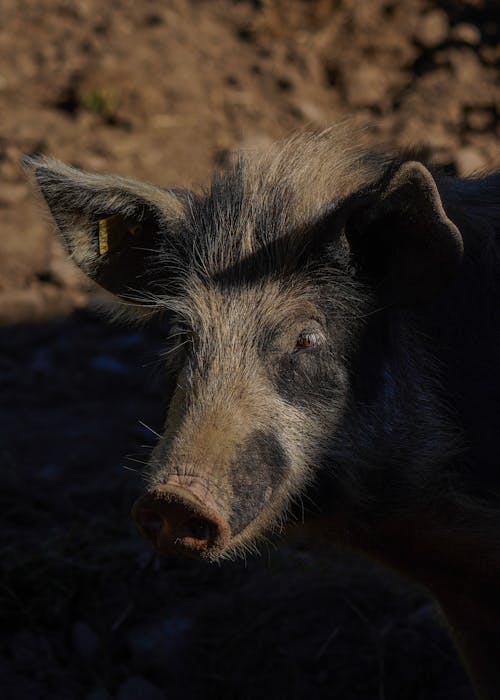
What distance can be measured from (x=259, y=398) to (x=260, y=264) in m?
0.38

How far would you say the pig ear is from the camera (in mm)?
2354

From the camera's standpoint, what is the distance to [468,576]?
2.76m

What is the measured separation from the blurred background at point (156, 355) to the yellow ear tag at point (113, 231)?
36cm

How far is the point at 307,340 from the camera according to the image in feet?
8.41

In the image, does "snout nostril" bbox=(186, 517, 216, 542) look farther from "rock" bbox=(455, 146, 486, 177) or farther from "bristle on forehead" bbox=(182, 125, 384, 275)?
"rock" bbox=(455, 146, 486, 177)

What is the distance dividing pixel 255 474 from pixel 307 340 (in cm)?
40

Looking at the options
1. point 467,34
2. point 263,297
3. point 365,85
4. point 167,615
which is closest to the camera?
point 263,297

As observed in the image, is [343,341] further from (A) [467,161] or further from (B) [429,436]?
(A) [467,161]

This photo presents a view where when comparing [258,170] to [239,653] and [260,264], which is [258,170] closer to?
[260,264]

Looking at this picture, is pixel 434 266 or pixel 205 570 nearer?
pixel 434 266

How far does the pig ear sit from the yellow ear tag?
0.68m

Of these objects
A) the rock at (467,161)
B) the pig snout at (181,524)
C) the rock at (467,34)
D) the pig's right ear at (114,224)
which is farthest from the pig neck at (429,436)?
the rock at (467,34)

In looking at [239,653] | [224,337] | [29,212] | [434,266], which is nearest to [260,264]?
[224,337]

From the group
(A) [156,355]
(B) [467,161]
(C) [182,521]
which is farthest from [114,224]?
(B) [467,161]
